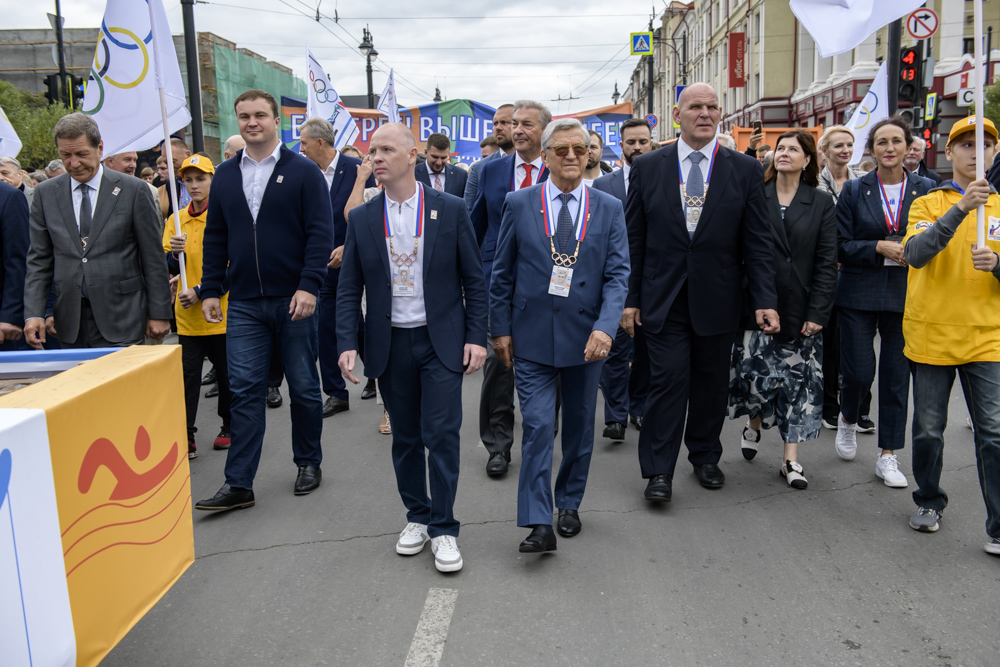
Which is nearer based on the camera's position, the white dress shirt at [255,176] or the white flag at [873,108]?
the white dress shirt at [255,176]

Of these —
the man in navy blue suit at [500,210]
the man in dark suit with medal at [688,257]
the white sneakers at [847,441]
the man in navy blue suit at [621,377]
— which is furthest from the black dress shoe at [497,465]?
the white sneakers at [847,441]

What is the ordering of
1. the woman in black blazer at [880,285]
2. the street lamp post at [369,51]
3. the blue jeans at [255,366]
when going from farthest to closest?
the street lamp post at [369,51], the woman in black blazer at [880,285], the blue jeans at [255,366]

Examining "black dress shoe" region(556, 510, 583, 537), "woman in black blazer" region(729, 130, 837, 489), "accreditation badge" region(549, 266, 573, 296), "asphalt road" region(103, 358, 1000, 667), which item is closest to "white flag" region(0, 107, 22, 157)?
"asphalt road" region(103, 358, 1000, 667)

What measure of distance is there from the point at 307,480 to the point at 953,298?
12.1 ft

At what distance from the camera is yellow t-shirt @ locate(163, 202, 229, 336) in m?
5.85

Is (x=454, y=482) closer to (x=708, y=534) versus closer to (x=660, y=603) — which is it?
(x=660, y=603)

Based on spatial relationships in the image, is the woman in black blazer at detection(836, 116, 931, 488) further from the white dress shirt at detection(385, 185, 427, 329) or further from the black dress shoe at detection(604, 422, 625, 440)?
the white dress shirt at detection(385, 185, 427, 329)

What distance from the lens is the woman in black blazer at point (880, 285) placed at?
5023 millimetres

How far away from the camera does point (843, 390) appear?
5.47 meters

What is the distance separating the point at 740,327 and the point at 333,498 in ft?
8.90

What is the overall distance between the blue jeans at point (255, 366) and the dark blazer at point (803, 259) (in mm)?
2709

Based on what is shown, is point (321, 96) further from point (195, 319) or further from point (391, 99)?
point (195, 319)

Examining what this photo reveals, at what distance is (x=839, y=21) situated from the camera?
18.9ft

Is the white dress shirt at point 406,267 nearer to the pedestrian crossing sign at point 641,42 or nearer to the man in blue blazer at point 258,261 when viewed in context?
the man in blue blazer at point 258,261
